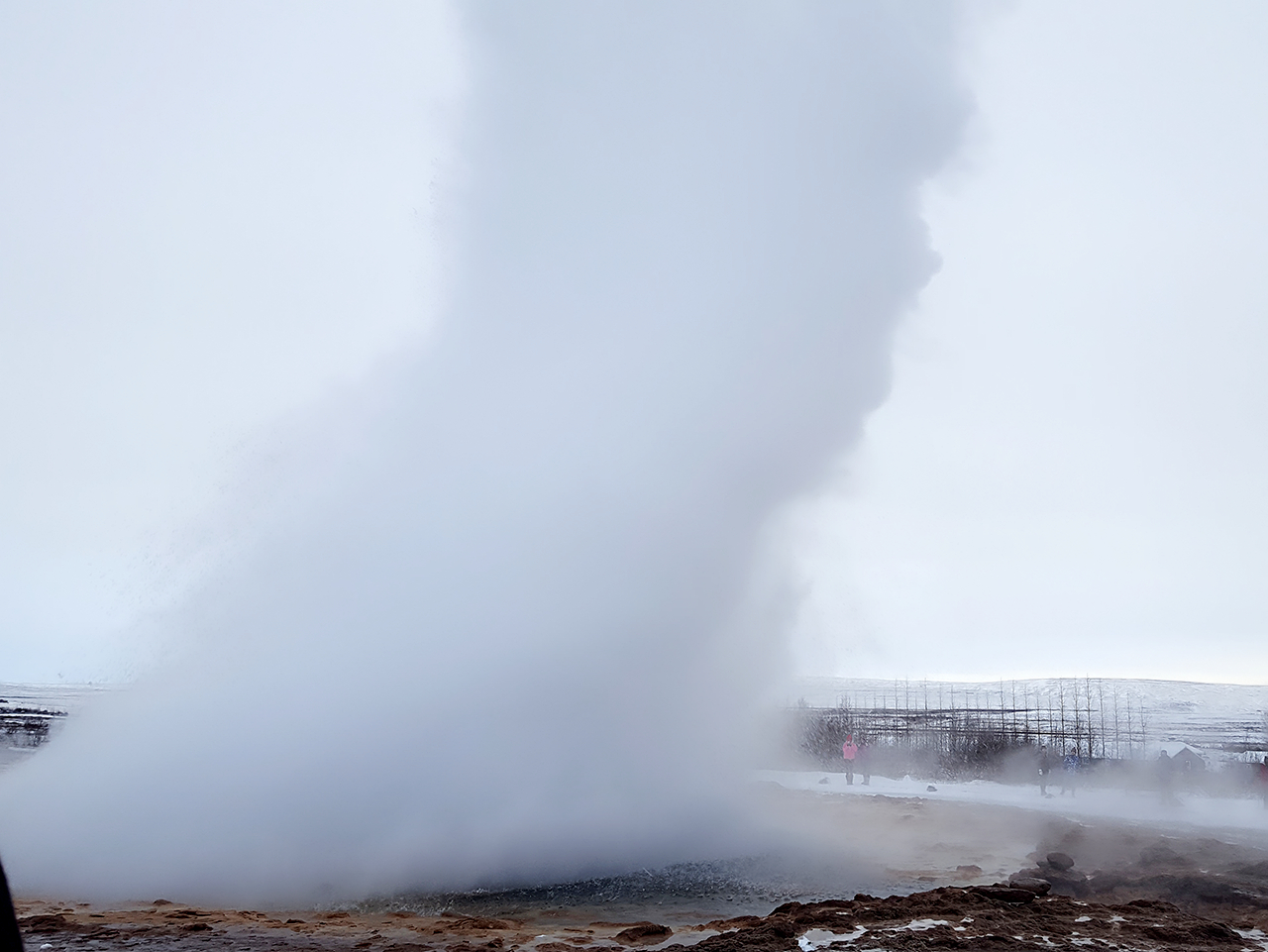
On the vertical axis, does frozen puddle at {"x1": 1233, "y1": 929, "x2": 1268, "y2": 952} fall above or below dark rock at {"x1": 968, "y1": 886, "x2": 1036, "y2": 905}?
below

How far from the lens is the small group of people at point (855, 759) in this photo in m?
28.5

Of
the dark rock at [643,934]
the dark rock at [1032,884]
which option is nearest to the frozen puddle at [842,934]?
the dark rock at [643,934]

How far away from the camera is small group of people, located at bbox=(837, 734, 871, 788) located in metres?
28.5

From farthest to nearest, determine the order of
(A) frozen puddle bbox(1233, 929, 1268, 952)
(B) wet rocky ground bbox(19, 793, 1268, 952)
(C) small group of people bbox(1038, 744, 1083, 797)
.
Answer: (C) small group of people bbox(1038, 744, 1083, 797), (A) frozen puddle bbox(1233, 929, 1268, 952), (B) wet rocky ground bbox(19, 793, 1268, 952)

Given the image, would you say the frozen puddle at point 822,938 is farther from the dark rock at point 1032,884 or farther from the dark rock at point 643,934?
the dark rock at point 1032,884

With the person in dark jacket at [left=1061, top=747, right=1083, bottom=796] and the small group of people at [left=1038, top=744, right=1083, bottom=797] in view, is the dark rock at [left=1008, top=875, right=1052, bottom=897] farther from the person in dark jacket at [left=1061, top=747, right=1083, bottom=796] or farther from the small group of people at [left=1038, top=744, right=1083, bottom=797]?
the person in dark jacket at [left=1061, top=747, right=1083, bottom=796]

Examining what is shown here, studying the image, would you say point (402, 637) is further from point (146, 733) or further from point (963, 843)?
point (963, 843)

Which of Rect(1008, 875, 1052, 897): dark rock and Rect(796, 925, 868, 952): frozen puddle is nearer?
Rect(796, 925, 868, 952): frozen puddle

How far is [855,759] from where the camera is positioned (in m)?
34.9

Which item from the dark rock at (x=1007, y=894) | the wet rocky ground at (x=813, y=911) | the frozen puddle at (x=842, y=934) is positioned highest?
the frozen puddle at (x=842, y=934)

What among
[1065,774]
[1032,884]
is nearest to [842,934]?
[1032,884]

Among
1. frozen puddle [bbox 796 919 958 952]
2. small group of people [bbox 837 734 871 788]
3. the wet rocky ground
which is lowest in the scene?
small group of people [bbox 837 734 871 788]

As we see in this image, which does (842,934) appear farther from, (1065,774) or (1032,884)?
(1065,774)

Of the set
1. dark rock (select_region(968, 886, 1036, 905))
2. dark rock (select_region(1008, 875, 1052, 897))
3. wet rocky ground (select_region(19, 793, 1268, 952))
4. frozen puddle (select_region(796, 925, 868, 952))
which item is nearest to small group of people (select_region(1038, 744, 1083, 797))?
wet rocky ground (select_region(19, 793, 1268, 952))
